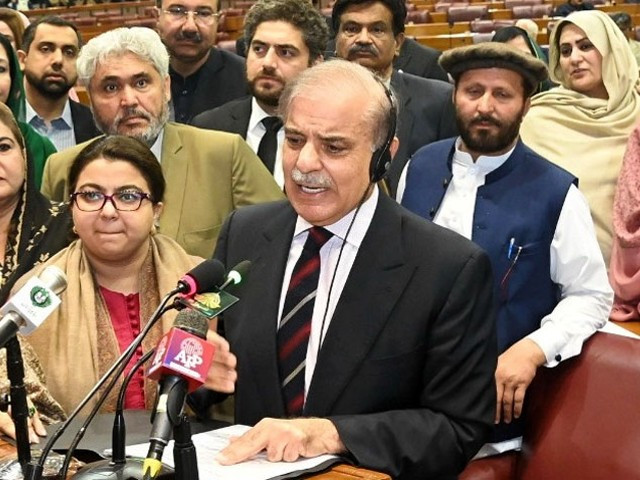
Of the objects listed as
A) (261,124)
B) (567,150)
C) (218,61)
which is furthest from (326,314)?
(218,61)

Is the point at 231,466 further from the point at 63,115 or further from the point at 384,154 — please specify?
the point at 63,115

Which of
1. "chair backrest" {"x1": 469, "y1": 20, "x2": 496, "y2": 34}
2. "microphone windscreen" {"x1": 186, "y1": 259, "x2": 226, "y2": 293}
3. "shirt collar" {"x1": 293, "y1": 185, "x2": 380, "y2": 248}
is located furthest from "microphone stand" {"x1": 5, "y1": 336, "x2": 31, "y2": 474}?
"chair backrest" {"x1": 469, "y1": 20, "x2": 496, "y2": 34}

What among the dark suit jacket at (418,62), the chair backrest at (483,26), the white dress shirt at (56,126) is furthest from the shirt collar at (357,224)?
the chair backrest at (483,26)

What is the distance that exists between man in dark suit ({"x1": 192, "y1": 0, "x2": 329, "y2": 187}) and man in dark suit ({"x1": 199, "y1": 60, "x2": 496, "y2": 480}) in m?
1.64

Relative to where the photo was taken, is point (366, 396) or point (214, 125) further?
point (214, 125)

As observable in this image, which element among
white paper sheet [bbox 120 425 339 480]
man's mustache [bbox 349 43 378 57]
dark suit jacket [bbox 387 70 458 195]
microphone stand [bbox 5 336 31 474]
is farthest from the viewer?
man's mustache [bbox 349 43 378 57]

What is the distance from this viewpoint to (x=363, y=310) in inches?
78.9

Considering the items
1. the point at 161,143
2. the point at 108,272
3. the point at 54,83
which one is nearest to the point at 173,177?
the point at 161,143

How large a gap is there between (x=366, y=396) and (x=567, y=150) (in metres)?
2.23

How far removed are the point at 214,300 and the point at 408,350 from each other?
0.63 metres

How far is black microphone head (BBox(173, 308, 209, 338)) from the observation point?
4.53ft

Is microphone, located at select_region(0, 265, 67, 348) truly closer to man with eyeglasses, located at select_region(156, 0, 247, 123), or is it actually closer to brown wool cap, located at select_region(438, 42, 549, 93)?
brown wool cap, located at select_region(438, 42, 549, 93)

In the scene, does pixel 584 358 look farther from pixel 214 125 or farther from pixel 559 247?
pixel 214 125

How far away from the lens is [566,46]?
4.10 m
